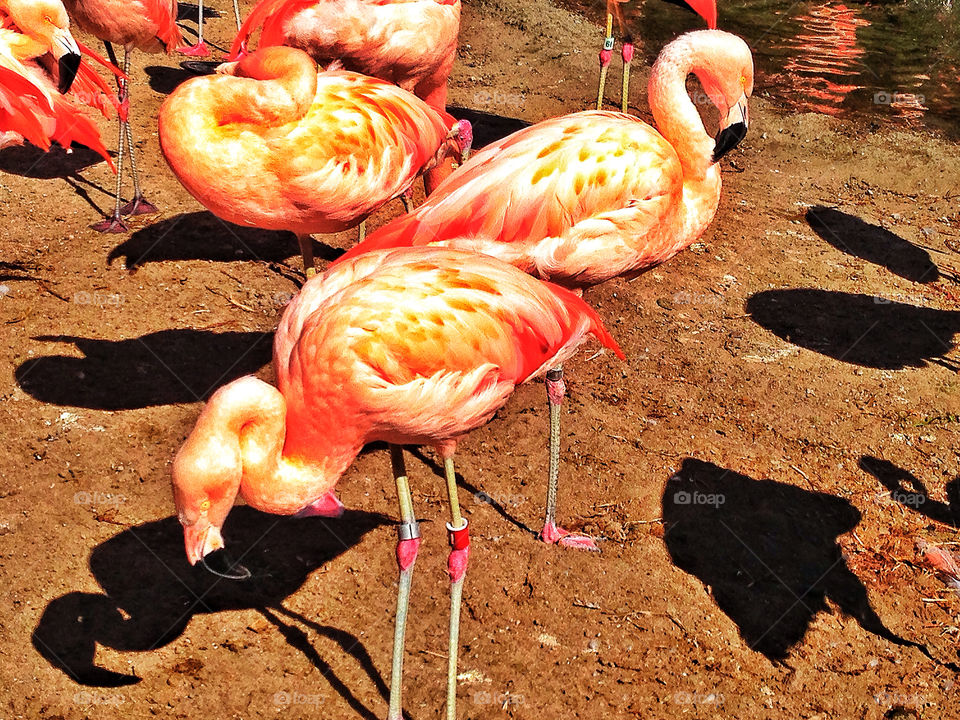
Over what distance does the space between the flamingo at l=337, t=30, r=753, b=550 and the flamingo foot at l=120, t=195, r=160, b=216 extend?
9.13 feet

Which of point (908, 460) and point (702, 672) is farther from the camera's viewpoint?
point (908, 460)

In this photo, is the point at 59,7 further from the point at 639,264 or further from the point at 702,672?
the point at 702,672

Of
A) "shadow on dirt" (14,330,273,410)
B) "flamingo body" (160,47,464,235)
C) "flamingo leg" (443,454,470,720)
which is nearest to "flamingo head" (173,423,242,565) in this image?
"flamingo leg" (443,454,470,720)

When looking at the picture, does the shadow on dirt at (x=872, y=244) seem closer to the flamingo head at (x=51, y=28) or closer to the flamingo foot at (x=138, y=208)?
the flamingo foot at (x=138, y=208)

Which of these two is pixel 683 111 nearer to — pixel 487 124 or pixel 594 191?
pixel 594 191

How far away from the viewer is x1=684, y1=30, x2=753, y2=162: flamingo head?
4250 millimetres

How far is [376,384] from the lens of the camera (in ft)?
9.98

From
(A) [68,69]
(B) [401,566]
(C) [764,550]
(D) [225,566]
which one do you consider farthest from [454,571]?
(A) [68,69]

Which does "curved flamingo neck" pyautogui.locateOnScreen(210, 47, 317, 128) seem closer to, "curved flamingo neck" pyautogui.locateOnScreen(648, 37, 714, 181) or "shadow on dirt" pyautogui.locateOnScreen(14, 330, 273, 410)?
"shadow on dirt" pyautogui.locateOnScreen(14, 330, 273, 410)

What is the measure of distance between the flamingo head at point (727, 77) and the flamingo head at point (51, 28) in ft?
10.5

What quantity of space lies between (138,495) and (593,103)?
5652 millimetres

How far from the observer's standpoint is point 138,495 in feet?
13.9

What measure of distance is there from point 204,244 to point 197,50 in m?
3.19

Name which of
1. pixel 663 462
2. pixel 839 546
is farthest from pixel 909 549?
pixel 663 462
